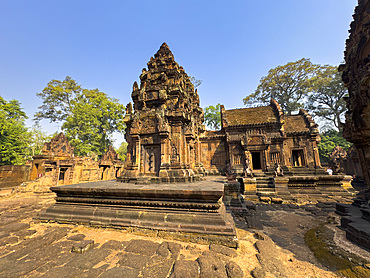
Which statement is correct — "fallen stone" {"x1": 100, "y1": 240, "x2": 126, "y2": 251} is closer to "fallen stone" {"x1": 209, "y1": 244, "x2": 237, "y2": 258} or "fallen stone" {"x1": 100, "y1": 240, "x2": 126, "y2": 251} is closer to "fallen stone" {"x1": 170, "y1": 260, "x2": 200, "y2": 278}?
"fallen stone" {"x1": 170, "y1": 260, "x2": 200, "y2": 278}

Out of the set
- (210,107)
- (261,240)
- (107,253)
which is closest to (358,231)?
(261,240)

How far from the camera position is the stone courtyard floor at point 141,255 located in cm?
227

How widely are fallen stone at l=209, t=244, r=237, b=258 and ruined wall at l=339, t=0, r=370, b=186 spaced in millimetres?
4624

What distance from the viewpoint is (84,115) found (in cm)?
2428

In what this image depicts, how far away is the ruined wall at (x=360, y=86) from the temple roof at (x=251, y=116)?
10.5m

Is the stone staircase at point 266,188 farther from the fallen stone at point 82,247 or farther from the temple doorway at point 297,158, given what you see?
the fallen stone at point 82,247

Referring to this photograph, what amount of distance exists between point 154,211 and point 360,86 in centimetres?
648

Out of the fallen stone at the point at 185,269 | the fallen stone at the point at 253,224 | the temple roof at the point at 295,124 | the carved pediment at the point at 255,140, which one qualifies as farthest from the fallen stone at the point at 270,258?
the temple roof at the point at 295,124

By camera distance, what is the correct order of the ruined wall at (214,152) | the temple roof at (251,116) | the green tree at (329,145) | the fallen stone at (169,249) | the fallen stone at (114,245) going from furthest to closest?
the green tree at (329,145) → the temple roof at (251,116) → the ruined wall at (214,152) → the fallen stone at (114,245) → the fallen stone at (169,249)

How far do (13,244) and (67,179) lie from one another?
43.9 feet

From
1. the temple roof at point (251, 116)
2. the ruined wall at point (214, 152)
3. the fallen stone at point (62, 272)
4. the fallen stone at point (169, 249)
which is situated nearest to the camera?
the fallen stone at point (62, 272)

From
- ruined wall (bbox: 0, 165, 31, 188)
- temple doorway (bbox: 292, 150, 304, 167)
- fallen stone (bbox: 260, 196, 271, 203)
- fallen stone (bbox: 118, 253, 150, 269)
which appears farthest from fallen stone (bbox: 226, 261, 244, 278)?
ruined wall (bbox: 0, 165, 31, 188)

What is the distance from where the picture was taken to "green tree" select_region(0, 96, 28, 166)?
16203mm

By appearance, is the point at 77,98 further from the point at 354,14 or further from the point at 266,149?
the point at 354,14
